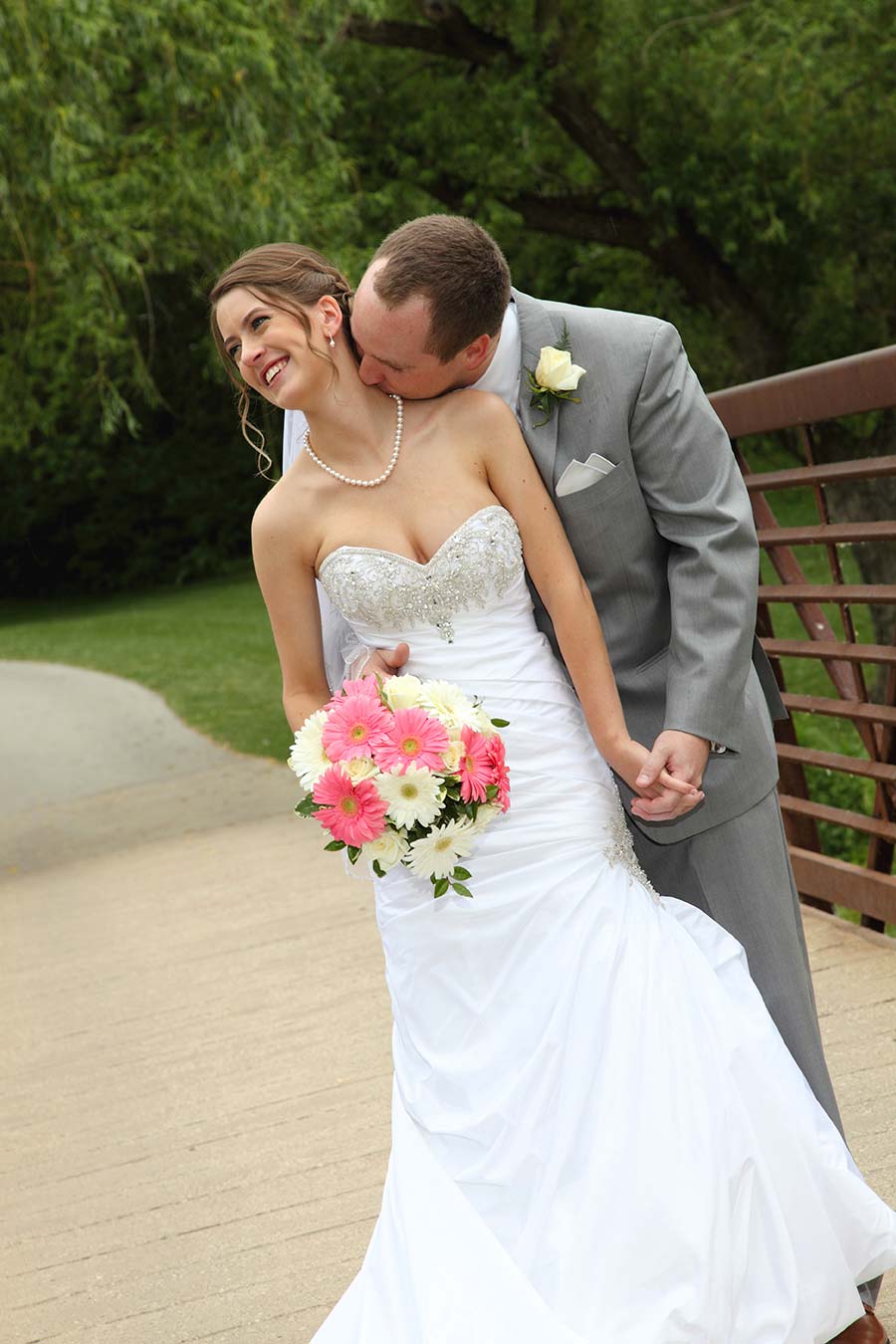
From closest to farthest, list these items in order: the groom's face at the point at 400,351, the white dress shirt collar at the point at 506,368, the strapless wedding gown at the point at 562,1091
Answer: the strapless wedding gown at the point at 562,1091 < the groom's face at the point at 400,351 < the white dress shirt collar at the point at 506,368

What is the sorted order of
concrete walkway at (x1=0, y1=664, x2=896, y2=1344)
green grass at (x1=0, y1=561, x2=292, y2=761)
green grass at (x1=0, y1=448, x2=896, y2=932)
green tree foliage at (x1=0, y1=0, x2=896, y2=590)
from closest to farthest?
concrete walkway at (x1=0, y1=664, x2=896, y2=1344), green tree foliage at (x1=0, y1=0, x2=896, y2=590), green grass at (x1=0, y1=448, x2=896, y2=932), green grass at (x1=0, y1=561, x2=292, y2=761)

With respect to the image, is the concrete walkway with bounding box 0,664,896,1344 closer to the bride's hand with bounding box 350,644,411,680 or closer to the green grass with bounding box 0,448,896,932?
the bride's hand with bounding box 350,644,411,680

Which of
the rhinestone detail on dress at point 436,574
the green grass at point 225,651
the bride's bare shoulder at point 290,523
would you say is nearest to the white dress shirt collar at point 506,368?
the rhinestone detail on dress at point 436,574

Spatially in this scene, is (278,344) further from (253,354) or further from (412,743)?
(412,743)

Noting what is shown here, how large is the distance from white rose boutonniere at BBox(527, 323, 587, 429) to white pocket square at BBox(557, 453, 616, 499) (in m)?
0.11

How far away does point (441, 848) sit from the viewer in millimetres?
2807

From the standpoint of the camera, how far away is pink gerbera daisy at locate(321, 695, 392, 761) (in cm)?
277

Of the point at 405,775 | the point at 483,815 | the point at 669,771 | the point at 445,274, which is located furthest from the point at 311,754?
the point at 445,274

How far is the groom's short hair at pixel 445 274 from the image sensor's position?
2.81 meters

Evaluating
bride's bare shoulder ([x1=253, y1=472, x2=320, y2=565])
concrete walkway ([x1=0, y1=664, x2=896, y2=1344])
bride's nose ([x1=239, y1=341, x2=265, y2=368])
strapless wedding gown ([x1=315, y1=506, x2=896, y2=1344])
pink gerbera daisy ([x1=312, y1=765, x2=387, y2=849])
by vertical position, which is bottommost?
concrete walkway ([x1=0, y1=664, x2=896, y2=1344])

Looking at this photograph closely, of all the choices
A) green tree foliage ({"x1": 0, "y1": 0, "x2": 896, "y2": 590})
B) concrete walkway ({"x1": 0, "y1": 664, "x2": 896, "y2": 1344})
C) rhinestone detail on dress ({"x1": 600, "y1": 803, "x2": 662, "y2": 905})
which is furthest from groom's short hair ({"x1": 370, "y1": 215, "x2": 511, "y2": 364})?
green tree foliage ({"x1": 0, "y1": 0, "x2": 896, "y2": 590})

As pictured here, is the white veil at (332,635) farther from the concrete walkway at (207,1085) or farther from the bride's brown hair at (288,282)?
Answer: the concrete walkway at (207,1085)

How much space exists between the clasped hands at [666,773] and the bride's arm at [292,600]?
259 mm

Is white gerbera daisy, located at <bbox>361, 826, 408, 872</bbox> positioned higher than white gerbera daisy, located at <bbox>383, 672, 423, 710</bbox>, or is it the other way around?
white gerbera daisy, located at <bbox>383, 672, 423, 710</bbox>
